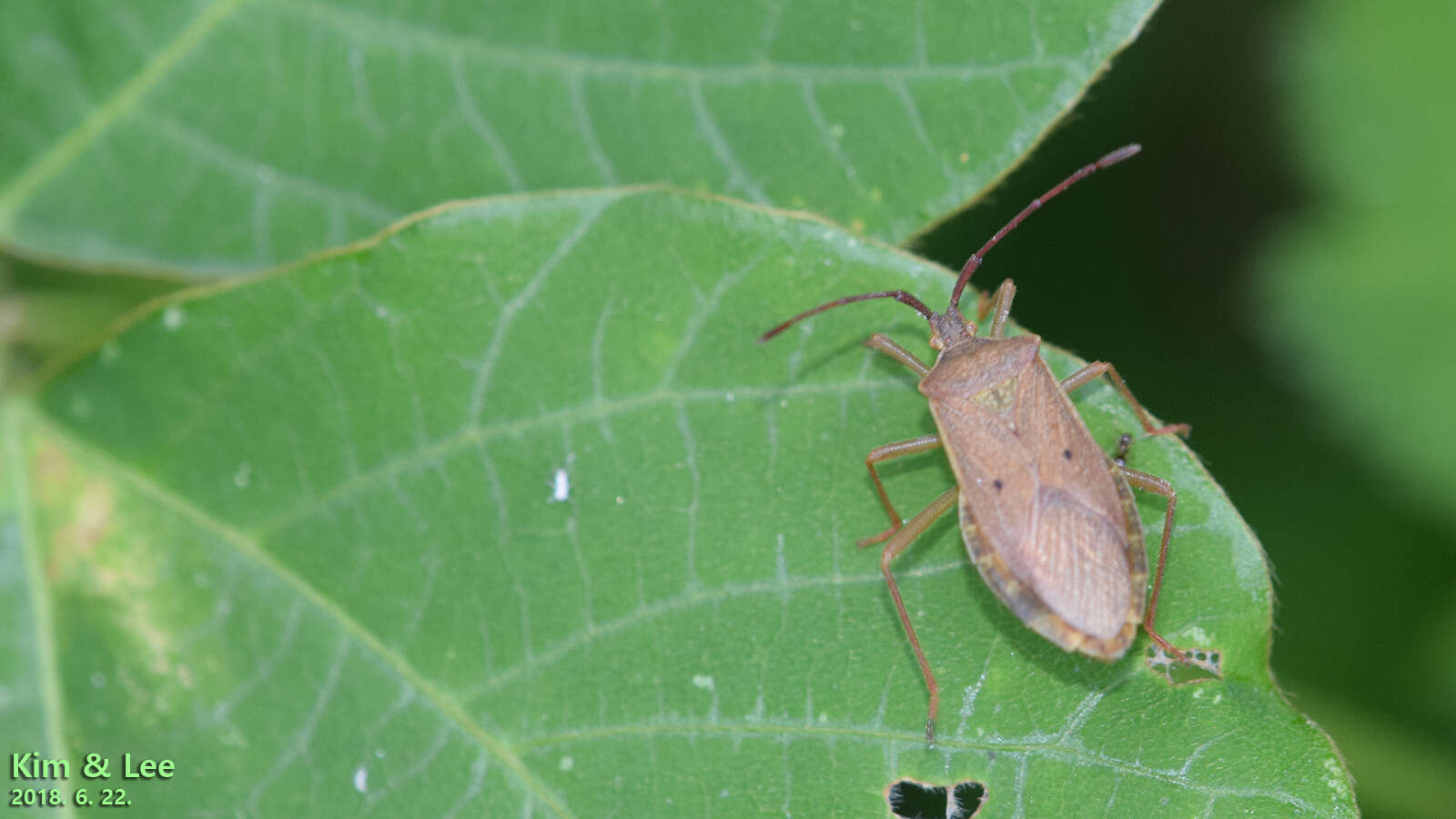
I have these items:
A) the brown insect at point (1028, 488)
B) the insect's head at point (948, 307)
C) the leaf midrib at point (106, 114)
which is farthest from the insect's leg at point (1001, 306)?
the leaf midrib at point (106, 114)

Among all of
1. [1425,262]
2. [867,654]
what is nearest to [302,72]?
[867,654]

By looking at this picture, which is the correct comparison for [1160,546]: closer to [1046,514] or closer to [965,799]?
[1046,514]

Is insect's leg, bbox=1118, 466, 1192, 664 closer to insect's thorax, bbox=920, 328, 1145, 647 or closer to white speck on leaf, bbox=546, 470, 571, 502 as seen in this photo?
insect's thorax, bbox=920, 328, 1145, 647

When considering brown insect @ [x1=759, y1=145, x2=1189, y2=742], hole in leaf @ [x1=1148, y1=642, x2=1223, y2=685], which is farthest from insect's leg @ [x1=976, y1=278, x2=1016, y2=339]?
hole in leaf @ [x1=1148, y1=642, x2=1223, y2=685]

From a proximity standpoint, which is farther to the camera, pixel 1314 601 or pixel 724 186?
pixel 1314 601

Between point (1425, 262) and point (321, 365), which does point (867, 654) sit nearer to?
point (321, 365)

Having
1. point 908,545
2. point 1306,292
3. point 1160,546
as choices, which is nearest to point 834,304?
point 908,545
